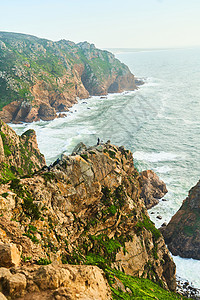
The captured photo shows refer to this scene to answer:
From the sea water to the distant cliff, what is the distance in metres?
9.11

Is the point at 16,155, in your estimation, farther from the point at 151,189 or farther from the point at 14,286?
the point at 14,286

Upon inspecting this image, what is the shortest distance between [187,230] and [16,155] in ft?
125

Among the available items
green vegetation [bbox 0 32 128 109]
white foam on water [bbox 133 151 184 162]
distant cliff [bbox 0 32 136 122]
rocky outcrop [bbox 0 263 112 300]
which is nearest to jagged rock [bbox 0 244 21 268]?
rocky outcrop [bbox 0 263 112 300]

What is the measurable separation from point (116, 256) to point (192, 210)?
90.4 feet

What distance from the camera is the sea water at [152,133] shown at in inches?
2474

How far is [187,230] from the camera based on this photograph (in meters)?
44.0

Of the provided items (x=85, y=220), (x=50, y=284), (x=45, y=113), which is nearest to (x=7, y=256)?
(x=50, y=284)

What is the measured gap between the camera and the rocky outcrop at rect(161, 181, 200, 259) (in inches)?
1681

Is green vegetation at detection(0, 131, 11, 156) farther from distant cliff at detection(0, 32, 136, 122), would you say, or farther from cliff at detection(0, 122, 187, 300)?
distant cliff at detection(0, 32, 136, 122)

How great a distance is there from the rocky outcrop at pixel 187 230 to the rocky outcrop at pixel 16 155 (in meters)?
32.9

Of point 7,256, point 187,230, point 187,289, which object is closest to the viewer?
point 7,256

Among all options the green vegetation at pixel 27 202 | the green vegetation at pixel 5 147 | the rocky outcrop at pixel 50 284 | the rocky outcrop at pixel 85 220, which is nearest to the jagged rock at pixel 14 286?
the rocky outcrop at pixel 50 284

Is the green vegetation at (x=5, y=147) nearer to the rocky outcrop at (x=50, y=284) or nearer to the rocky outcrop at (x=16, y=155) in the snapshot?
the rocky outcrop at (x=16, y=155)

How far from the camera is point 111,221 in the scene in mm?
25672
